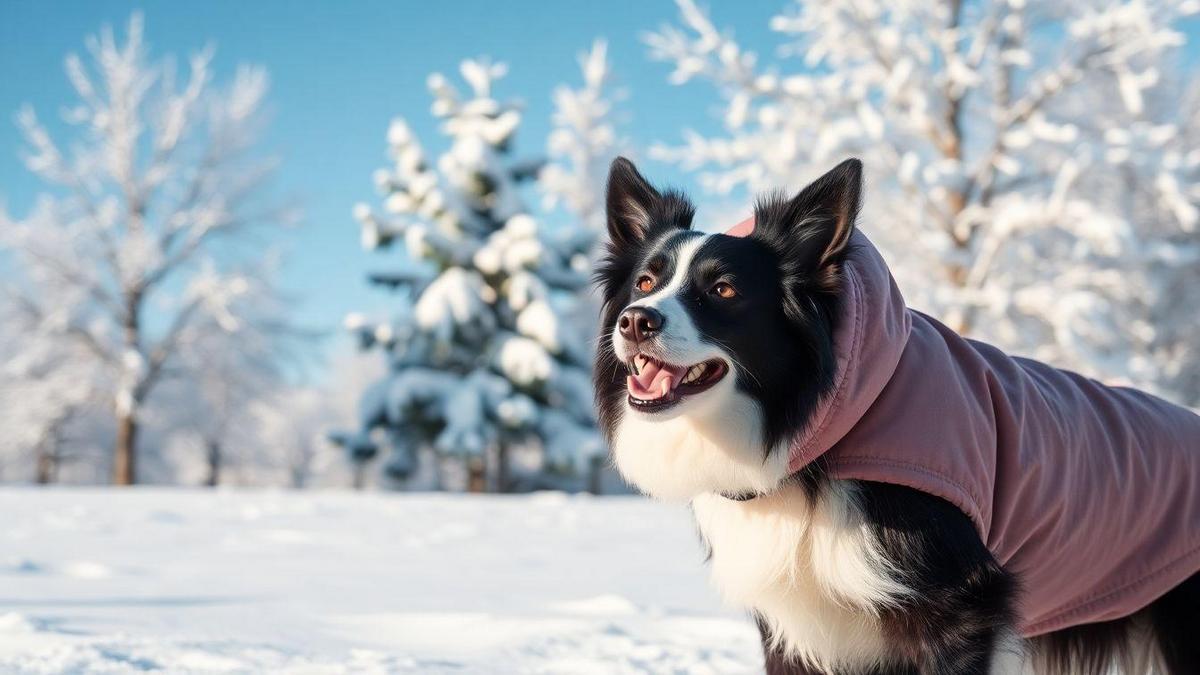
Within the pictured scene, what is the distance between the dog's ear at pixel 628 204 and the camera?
2.86 metres

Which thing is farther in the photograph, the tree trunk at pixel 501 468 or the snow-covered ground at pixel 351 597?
the tree trunk at pixel 501 468

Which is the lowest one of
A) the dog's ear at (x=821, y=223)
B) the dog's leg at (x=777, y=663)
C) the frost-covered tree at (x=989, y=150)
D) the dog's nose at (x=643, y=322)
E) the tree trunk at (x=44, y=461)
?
the tree trunk at (x=44, y=461)

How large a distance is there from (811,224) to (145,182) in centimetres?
1972

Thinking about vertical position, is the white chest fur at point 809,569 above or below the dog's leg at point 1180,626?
above

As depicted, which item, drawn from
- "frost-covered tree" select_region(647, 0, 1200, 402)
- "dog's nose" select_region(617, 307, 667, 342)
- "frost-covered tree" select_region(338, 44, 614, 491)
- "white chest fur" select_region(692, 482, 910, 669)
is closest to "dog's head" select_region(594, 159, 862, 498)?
"dog's nose" select_region(617, 307, 667, 342)

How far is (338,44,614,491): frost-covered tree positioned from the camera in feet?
59.5

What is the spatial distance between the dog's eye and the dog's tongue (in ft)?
0.71

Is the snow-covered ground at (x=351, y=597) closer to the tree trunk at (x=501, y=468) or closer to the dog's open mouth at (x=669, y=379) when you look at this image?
the dog's open mouth at (x=669, y=379)

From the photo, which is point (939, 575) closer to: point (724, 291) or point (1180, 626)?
point (724, 291)

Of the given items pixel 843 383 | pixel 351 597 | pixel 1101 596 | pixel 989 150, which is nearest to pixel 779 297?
pixel 843 383

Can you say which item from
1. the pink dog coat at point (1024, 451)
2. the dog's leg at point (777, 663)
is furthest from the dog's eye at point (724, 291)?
the dog's leg at point (777, 663)

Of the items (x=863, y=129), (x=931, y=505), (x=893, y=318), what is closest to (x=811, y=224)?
(x=893, y=318)

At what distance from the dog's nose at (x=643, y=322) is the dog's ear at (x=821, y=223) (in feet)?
1.30

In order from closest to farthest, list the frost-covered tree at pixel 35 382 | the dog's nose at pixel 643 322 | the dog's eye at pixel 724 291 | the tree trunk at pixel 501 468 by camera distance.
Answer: the dog's nose at pixel 643 322, the dog's eye at pixel 724 291, the frost-covered tree at pixel 35 382, the tree trunk at pixel 501 468
